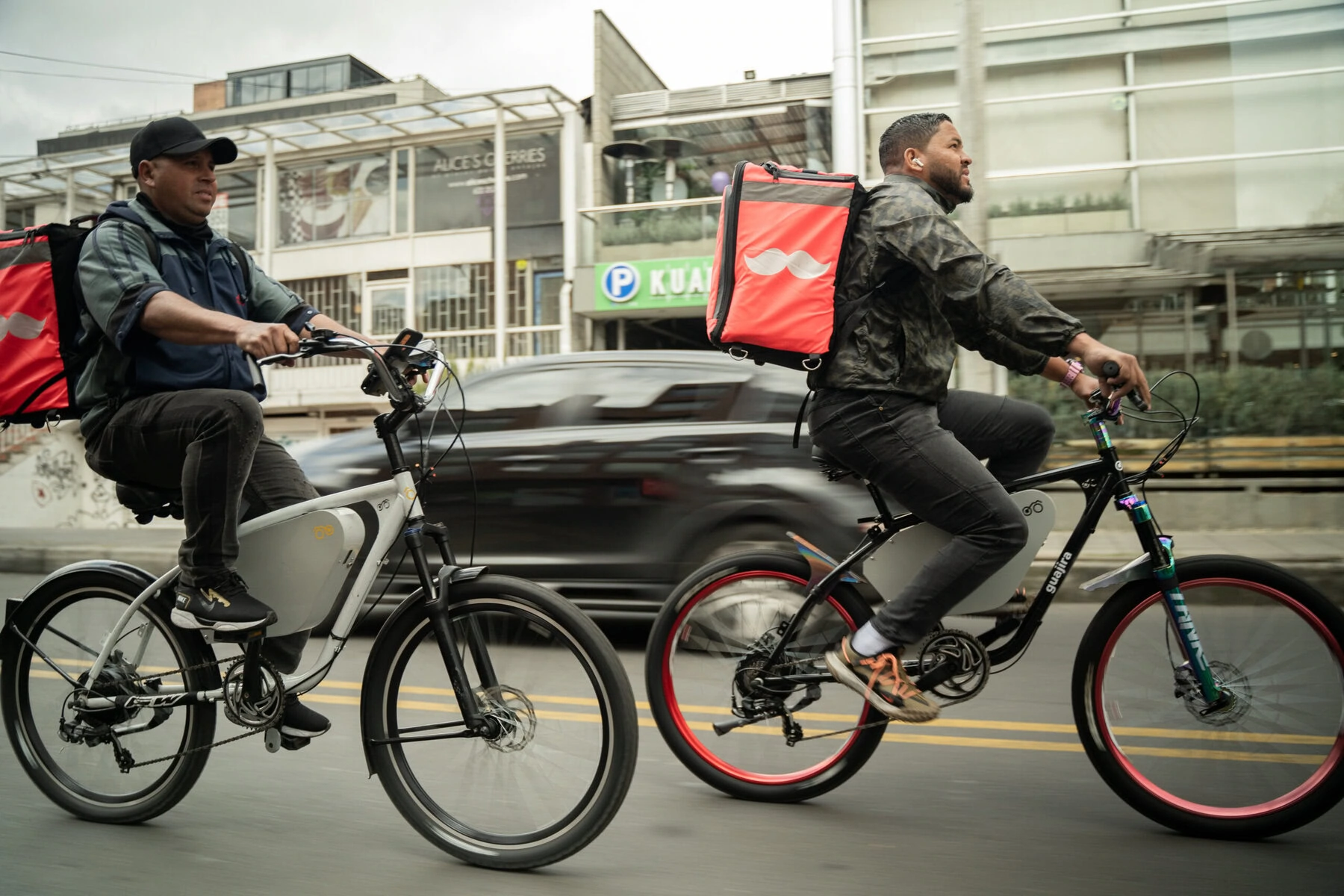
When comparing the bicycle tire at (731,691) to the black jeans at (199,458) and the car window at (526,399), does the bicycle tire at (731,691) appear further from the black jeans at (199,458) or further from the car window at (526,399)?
the car window at (526,399)

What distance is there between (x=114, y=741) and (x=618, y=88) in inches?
731

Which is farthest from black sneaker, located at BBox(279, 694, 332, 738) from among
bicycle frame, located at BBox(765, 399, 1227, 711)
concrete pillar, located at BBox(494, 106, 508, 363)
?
concrete pillar, located at BBox(494, 106, 508, 363)

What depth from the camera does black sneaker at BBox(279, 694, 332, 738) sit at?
3.12 metres

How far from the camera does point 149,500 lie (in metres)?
3.29

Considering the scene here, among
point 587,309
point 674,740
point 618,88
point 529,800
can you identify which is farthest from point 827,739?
point 618,88

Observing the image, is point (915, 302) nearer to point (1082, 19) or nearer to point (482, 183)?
point (1082, 19)

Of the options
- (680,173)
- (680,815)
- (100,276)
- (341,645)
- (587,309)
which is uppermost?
(680,173)

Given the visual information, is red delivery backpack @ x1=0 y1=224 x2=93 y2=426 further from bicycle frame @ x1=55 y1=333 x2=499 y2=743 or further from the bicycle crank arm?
the bicycle crank arm

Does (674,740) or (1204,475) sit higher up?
(1204,475)

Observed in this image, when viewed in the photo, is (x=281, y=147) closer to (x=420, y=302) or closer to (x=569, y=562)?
(x=420, y=302)

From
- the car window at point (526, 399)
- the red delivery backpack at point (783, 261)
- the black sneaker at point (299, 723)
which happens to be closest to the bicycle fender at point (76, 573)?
the black sneaker at point (299, 723)


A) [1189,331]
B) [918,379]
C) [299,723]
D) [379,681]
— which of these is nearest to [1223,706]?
[918,379]

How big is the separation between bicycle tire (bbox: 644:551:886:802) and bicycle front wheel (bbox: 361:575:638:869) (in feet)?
2.38

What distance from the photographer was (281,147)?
23.1m
